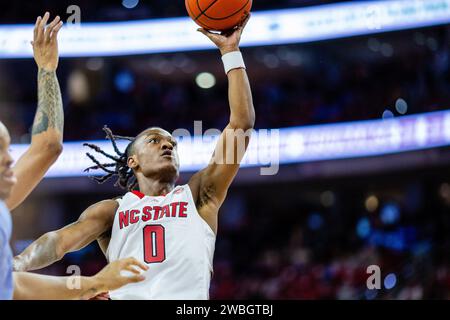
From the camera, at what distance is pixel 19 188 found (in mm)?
3059

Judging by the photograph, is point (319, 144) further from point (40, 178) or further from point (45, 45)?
point (40, 178)

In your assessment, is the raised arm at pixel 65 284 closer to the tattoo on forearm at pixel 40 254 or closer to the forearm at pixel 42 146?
the forearm at pixel 42 146

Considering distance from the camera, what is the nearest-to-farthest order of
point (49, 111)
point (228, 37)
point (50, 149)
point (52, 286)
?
1. point (52, 286)
2. point (50, 149)
3. point (49, 111)
4. point (228, 37)

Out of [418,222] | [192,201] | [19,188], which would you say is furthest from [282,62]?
[19,188]

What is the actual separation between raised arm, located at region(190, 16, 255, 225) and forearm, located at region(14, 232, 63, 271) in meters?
0.87

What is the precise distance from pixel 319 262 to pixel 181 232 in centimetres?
958

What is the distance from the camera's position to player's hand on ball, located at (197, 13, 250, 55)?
4480mm

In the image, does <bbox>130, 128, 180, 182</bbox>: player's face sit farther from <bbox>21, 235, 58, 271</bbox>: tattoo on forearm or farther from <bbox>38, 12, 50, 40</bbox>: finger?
<bbox>38, 12, 50, 40</bbox>: finger

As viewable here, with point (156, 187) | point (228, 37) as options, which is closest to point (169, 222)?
point (156, 187)

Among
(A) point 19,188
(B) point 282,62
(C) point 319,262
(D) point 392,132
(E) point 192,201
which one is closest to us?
(A) point 19,188

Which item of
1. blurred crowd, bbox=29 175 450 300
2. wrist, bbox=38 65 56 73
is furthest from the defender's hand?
blurred crowd, bbox=29 175 450 300

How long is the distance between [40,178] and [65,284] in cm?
46

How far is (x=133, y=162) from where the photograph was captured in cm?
484
